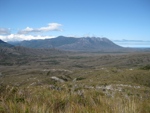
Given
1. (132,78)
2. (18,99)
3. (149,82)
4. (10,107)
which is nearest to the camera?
(10,107)

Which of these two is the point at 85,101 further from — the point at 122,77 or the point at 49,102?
the point at 122,77

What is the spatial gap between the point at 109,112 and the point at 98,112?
0.22 metres

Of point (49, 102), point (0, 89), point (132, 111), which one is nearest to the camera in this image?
point (132, 111)

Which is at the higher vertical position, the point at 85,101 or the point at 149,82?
the point at 85,101

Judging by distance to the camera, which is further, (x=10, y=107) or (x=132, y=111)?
(x=10, y=107)

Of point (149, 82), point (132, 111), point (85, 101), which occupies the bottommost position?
point (149, 82)

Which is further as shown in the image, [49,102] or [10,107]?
[49,102]

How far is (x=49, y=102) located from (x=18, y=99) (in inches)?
40.6

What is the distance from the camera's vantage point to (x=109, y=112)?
379 cm

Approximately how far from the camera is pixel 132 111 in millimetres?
3725

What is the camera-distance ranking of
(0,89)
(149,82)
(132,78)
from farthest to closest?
(132,78) < (149,82) < (0,89)

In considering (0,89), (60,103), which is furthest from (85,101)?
(0,89)

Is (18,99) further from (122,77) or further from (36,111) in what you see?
(122,77)

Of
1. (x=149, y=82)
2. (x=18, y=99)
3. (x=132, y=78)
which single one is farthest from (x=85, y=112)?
(x=132, y=78)
